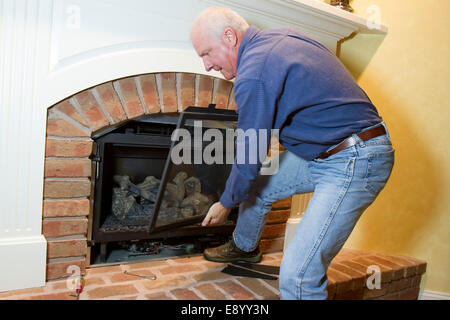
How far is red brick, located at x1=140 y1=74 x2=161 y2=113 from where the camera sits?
1.55 metres

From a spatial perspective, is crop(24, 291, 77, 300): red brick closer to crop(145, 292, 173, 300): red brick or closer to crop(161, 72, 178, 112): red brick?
crop(145, 292, 173, 300): red brick

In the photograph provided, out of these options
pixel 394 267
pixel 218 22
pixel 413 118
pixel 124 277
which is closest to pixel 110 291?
pixel 124 277

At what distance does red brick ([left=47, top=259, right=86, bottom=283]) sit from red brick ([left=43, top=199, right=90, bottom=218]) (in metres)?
0.19

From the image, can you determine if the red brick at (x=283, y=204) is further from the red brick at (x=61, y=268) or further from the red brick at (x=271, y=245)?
the red brick at (x=61, y=268)

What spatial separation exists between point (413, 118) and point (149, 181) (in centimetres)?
146

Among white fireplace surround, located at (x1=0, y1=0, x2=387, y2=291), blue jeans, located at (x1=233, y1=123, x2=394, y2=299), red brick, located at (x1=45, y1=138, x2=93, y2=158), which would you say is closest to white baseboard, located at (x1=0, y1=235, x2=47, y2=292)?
white fireplace surround, located at (x1=0, y1=0, x2=387, y2=291)

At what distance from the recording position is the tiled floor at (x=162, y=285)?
1400 mm

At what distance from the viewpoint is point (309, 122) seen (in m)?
1.16

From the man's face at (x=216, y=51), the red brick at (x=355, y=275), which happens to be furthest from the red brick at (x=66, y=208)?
the red brick at (x=355, y=275)

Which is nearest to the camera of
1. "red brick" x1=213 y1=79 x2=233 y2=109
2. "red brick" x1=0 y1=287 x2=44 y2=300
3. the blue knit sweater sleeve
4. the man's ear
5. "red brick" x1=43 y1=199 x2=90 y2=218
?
the blue knit sweater sleeve

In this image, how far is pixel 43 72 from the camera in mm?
1346

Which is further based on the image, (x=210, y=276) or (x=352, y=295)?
(x=352, y=295)

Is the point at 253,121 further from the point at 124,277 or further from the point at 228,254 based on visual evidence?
the point at 124,277
